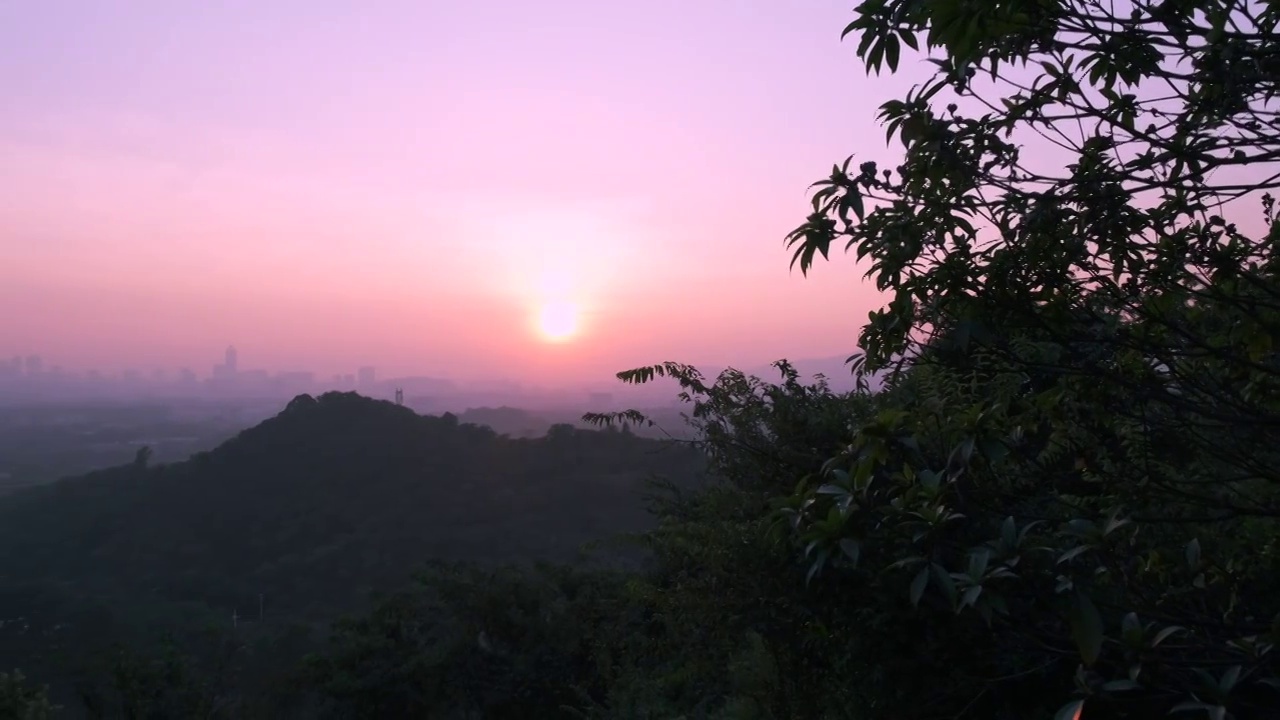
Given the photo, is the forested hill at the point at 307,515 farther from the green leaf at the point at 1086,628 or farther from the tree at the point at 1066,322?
the green leaf at the point at 1086,628

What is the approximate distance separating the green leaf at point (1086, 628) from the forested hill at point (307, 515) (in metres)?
31.2

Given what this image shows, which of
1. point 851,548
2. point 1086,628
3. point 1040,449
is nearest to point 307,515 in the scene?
point 1040,449

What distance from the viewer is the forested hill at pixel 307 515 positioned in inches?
1398

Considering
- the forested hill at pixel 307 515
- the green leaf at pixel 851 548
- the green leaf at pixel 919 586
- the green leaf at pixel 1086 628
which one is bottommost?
the forested hill at pixel 307 515


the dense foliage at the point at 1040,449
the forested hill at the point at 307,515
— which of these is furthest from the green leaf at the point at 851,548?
the forested hill at the point at 307,515

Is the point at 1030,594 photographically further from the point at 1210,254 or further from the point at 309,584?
the point at 309,584

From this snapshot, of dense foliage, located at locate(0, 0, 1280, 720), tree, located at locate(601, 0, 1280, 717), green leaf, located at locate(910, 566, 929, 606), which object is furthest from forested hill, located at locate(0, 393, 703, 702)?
green leaf, located at locate(910, 566, 929, 606)

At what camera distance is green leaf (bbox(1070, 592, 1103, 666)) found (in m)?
1.97

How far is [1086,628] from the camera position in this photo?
6.61ft

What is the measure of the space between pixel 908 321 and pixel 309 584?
122ft

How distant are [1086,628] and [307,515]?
4502cm

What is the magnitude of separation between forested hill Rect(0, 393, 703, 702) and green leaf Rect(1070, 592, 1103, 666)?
102 feet

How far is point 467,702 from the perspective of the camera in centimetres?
1508

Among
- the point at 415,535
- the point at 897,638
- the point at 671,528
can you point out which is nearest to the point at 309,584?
the point at 415,535
